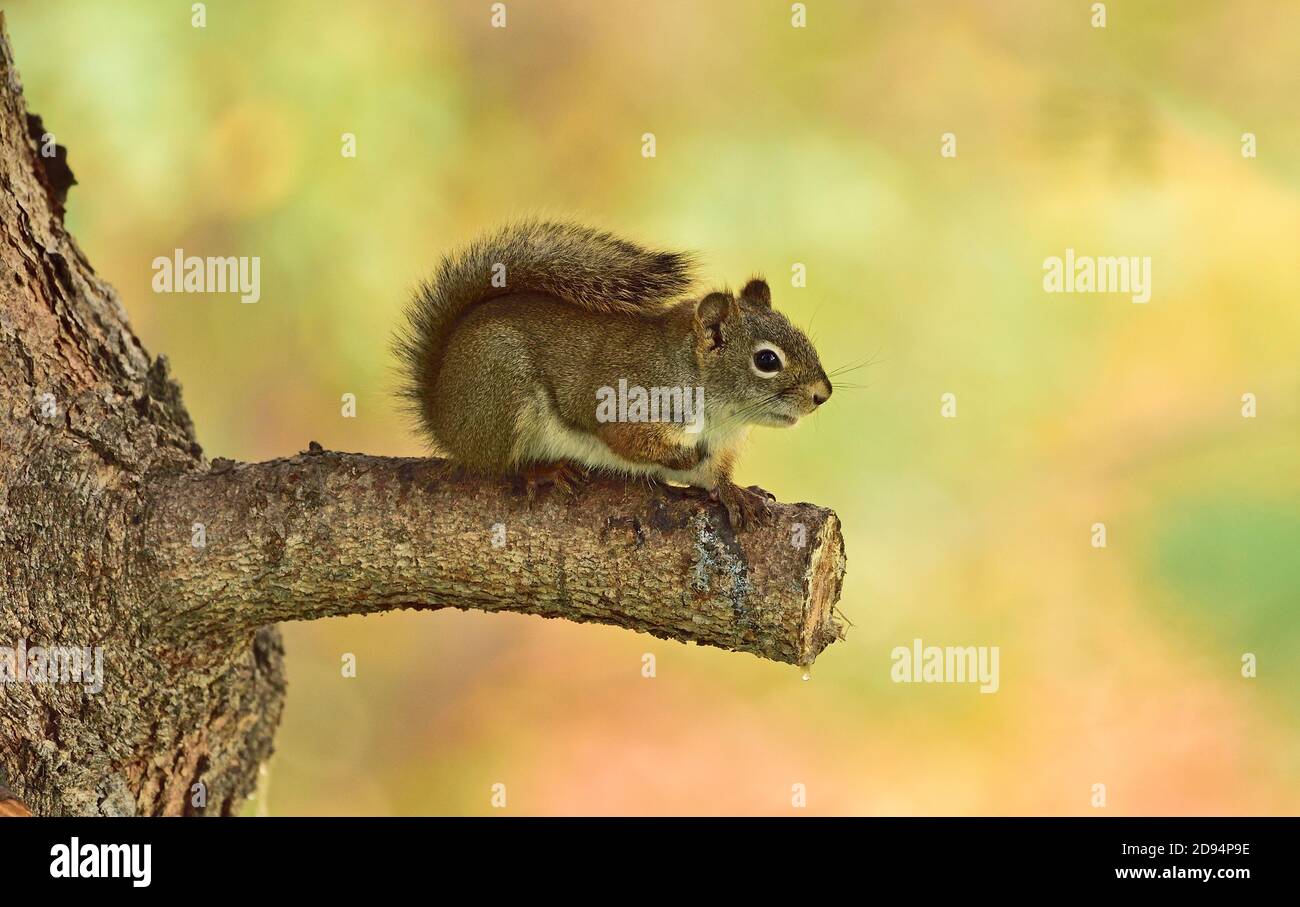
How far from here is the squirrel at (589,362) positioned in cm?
286

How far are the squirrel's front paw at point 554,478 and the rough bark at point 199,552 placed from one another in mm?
30

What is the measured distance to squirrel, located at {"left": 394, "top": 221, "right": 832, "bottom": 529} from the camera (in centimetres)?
286

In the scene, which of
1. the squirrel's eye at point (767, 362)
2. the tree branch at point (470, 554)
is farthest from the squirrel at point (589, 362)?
the tree branch at point (470, 554)

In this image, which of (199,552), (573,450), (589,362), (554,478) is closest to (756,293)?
(589,362)

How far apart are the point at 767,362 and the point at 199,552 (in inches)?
50.4

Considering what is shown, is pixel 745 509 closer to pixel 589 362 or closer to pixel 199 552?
pixel 589 362

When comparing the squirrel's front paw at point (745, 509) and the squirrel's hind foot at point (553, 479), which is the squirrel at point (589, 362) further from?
the squirrel's front paw at point (745, 509)

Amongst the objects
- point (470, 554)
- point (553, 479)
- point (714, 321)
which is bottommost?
point (470, 554)

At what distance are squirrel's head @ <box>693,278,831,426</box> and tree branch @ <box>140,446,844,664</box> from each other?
0.41 meters

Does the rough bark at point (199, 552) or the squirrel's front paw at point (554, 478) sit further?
the squirrel's front paw at point (554, 478)

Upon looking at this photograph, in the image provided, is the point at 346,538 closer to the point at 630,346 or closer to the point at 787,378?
the point at 630,346

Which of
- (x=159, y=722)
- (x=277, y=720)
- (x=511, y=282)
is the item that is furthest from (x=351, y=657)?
(x=511, y=282)

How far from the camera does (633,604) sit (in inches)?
103

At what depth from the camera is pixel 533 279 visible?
3.04 metres
